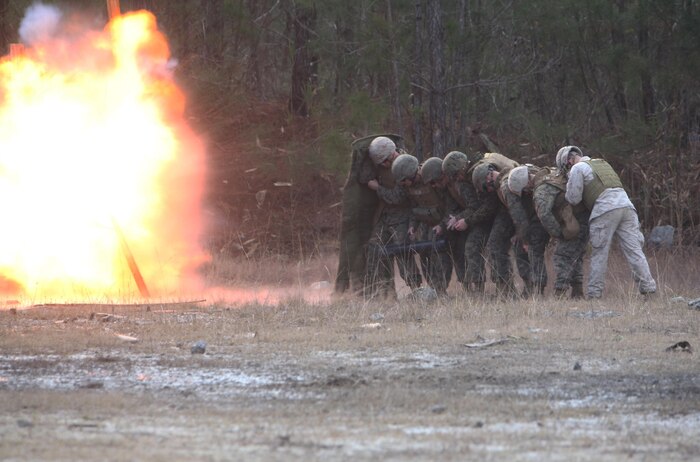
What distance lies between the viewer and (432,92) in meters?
19.2

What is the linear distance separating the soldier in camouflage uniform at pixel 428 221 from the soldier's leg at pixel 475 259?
35cm

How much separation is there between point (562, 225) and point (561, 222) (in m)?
0.04

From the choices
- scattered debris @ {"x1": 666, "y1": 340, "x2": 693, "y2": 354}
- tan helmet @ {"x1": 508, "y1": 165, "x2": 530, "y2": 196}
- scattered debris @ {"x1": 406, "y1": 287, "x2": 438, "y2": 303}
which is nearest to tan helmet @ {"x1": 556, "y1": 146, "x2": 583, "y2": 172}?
tan helmet @ {"x1": 508, "y1": 165, "x2": 530, "y2": 196}

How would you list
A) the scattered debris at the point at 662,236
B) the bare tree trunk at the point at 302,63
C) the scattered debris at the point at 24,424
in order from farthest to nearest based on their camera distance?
the bare tree trunk at the point at 302,63 < the scattered debris at the point at 662,236 < the scattered debris at the point at 24,424

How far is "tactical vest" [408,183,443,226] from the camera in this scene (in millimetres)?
14656

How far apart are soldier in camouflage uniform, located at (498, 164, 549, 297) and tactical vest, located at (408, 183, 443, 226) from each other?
0.91m

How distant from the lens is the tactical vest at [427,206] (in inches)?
577

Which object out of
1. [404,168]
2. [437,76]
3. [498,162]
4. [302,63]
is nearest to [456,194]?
[498,162]

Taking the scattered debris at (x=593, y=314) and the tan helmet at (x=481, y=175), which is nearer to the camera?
the scattered debris at (x=593, y=314)

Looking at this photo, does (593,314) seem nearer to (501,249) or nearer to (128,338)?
(501,249)

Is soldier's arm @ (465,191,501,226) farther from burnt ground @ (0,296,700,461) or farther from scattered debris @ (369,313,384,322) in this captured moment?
scattered debris @ (369,313,384,322)

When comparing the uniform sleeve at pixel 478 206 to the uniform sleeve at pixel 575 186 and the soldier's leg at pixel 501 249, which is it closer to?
the soldier's leg at pixel 501 249

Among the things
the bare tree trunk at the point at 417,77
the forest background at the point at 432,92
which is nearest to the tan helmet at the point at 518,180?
the forest background at the point at 432,92

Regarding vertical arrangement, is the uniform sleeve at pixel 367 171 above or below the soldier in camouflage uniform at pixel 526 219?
above
